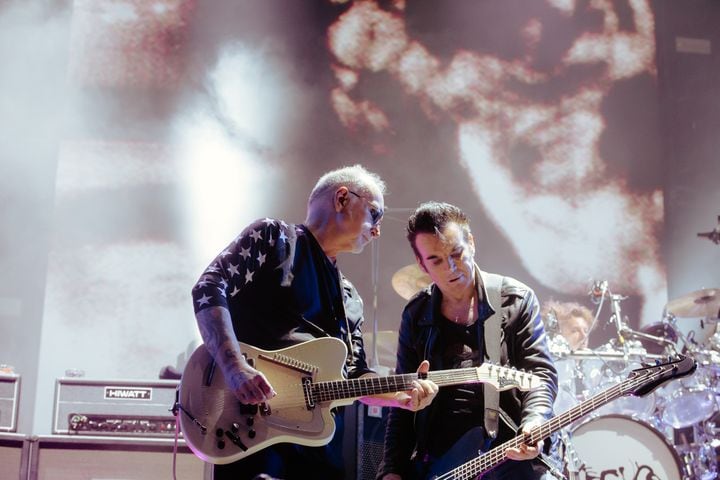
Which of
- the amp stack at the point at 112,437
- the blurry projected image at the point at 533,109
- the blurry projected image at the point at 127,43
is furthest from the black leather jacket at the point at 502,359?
the blurry projected image at the point at 127,43

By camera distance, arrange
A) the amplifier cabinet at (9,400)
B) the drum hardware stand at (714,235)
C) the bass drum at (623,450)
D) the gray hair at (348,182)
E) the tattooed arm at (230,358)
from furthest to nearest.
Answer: the drum hardware stand at (714,235)
the bass drum at (623,450)
the amplifier cabinet at (9,400)
the gray hair at (348,182)
the tattooed arm at (230,358)

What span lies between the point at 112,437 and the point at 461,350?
8.66 feet

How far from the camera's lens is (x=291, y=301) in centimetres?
302

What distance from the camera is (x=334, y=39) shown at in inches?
314

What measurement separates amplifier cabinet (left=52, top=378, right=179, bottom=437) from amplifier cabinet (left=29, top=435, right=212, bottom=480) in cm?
8

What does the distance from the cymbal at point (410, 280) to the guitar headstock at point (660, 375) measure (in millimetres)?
3375

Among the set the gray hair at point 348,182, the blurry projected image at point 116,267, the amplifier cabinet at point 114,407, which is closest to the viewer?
the gray hair at point 348,182

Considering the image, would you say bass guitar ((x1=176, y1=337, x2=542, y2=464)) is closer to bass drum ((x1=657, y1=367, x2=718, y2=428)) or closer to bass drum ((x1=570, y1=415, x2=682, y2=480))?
bass drum ((x1=570, y1=415, x2=682, y2=480))

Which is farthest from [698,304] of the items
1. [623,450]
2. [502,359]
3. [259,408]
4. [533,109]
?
[259,408]

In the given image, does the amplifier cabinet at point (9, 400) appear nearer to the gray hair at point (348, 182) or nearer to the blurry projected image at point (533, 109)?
the gray hair at point (348, 182)

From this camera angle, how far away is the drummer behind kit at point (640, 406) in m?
5.45

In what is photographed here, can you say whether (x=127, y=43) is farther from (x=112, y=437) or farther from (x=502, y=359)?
(x=502, y=359)

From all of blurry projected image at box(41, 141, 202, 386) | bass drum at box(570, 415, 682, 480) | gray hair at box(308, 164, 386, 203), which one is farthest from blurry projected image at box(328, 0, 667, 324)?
gray hair at box(308, 164, 386, 203)

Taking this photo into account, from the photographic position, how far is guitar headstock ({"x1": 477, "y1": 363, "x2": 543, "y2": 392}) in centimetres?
286
